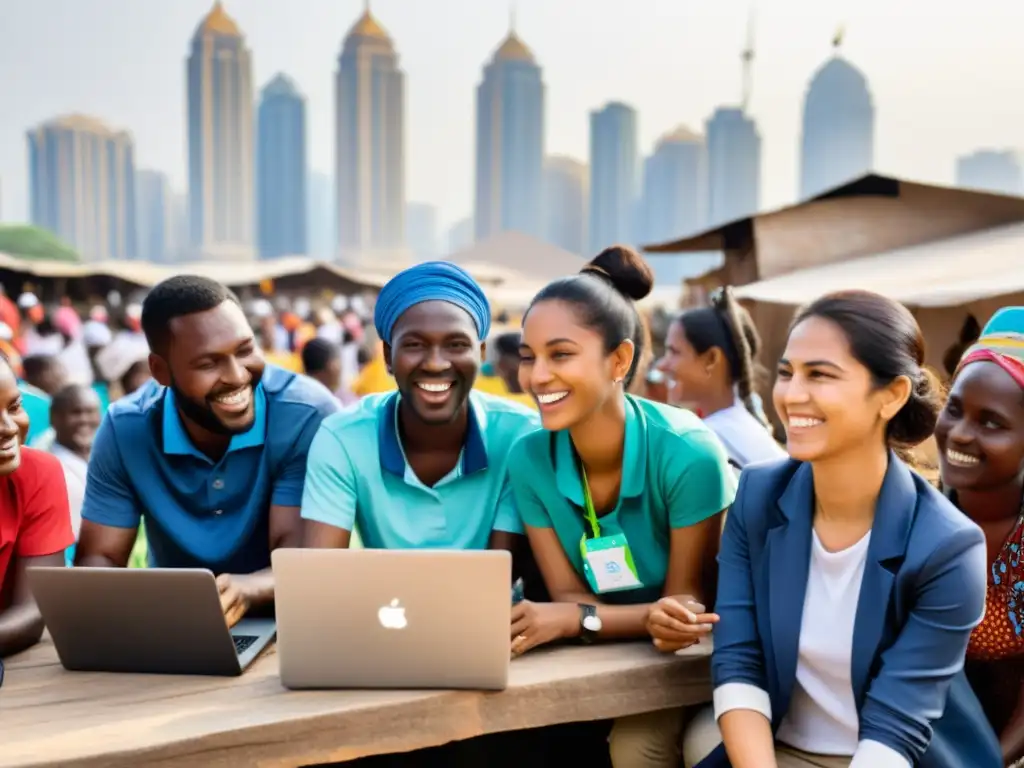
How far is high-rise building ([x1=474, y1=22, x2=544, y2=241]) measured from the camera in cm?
7819

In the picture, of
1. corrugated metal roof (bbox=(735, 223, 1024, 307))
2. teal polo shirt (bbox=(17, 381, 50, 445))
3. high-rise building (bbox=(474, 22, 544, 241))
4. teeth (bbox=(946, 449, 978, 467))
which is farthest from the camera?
high-rise building (bbox=(474, 22, 544, 241))

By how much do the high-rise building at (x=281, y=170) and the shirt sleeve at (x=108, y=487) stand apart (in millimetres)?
79052

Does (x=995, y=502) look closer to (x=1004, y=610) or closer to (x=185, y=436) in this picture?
(x=1004, y=610)

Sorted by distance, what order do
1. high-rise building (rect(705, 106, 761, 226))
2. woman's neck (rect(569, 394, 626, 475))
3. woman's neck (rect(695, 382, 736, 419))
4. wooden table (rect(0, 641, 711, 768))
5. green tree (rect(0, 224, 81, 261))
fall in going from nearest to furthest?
wooden table (rect(0, 641, 711, 768)), woman's neck (rect(569, 394, 626, 475)), woman's neck (rect(695, 382, 736, 419)), green tree (rect(0, 224, 81, 261)), high-rise building (rect(705, 106, 761, 226))

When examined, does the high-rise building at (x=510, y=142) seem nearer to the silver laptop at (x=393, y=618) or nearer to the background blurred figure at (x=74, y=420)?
the background blurred figure at (x=74, y=420)

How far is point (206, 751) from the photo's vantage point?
1.65m

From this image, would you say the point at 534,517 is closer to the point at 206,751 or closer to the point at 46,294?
the point at 206,751

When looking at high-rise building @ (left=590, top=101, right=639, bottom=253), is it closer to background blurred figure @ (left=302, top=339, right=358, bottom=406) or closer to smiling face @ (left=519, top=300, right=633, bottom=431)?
background blurred figure @ (left=302, top=339, right=358, bottom=406)

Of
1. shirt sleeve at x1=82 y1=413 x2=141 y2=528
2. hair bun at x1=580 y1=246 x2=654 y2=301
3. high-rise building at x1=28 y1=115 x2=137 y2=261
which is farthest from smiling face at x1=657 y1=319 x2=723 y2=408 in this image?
high-rise building at x1=28 y1=115 x2=137 y2=261

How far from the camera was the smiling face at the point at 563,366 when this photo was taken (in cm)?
213

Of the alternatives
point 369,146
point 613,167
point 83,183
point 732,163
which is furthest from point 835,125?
point 83,183

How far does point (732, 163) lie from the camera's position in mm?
81562

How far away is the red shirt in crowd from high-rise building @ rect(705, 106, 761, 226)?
3151 inches

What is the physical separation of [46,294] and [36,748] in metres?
16.2
